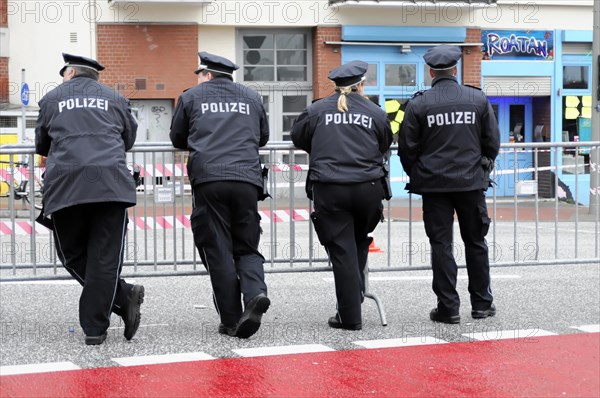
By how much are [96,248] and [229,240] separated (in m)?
0.90

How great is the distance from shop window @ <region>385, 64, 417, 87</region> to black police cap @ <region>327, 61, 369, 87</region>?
695 inches

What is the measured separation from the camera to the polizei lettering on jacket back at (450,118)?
7.23m

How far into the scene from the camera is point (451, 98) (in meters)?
7.27

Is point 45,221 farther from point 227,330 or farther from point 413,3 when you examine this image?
point 413,3

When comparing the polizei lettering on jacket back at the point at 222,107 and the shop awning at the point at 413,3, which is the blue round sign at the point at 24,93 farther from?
the polizei lettering on jacket back at the point at 222,107

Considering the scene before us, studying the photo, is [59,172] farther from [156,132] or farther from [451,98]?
[156,132]

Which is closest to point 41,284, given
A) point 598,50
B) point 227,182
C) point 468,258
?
point 227,182

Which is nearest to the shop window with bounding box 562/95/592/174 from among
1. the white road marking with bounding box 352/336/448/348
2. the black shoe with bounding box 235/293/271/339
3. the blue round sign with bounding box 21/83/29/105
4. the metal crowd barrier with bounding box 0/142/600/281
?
the blue round sign with bounding box 21/83/29/105

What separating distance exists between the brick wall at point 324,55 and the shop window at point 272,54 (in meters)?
0.50

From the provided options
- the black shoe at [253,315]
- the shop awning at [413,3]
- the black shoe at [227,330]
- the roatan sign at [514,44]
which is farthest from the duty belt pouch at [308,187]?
the roatan sign at [514,44]

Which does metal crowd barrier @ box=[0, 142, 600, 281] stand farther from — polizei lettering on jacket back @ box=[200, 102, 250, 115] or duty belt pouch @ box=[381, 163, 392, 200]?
polizei lettering on jacket back @ box=[200, 102, 250, 115]

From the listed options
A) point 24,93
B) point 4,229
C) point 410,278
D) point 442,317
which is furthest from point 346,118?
point 24,93

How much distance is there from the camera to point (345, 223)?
7145 mm

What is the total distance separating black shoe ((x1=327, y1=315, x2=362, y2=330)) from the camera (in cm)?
723
